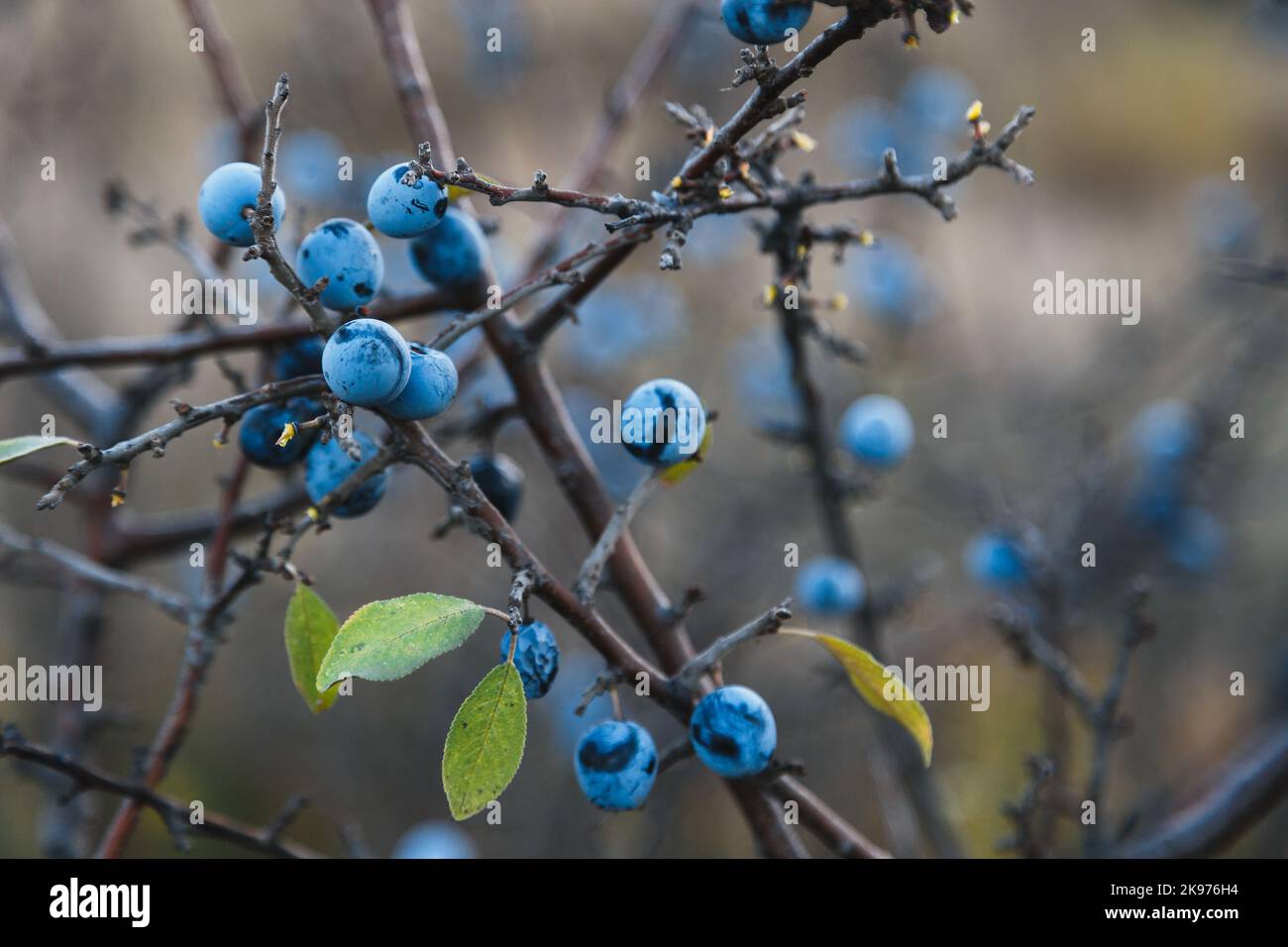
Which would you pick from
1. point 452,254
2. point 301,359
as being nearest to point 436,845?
point 301,359

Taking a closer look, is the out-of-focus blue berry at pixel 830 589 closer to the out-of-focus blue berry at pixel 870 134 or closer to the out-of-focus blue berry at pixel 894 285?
the out-of-focus blue berry at pixel 894 285

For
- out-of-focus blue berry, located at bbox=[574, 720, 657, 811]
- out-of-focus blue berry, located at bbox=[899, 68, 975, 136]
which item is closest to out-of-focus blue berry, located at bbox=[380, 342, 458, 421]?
out-of-focus blue berry, located at bbox=[574, 720, 657, 811]

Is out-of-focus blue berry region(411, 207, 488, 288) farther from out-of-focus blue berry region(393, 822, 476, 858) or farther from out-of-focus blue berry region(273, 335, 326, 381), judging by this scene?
out-of-focus blue berry region(393, 822, 476, 858)

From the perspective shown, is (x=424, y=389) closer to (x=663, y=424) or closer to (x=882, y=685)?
(x=663, y=424)

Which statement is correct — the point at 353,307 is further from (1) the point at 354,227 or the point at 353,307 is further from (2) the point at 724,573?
(2) the point at 724,573

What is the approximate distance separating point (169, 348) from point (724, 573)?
261cm

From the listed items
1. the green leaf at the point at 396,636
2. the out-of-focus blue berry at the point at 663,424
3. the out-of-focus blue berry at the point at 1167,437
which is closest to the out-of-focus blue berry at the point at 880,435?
the out-of-focus blue berry at the point at 1167,437

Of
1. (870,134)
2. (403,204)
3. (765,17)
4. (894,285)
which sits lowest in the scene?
(403,204)

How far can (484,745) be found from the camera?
37.7 inches

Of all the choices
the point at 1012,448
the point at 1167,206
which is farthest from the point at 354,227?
the point at 1167,206

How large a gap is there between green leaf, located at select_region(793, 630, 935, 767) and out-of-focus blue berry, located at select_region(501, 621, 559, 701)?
0.29 meters

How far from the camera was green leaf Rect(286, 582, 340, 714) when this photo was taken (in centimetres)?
112

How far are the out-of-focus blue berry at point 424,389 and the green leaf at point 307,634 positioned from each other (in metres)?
0.26

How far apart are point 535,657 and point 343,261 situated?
46 cm
